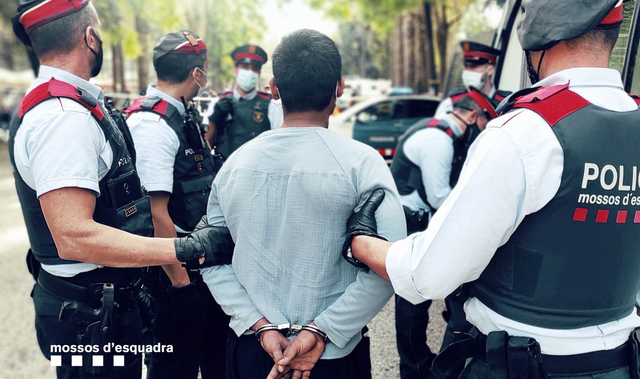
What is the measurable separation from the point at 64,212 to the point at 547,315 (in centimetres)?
151

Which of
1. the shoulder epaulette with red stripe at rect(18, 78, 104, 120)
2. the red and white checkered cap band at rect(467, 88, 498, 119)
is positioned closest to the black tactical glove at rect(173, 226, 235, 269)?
the shoulder epaulette with red stripe at rect(18, 78, 104, 120)

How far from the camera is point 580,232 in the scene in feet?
4.26

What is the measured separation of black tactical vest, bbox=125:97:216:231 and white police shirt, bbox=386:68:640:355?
4.97 feet

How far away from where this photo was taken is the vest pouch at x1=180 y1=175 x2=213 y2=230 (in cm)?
262

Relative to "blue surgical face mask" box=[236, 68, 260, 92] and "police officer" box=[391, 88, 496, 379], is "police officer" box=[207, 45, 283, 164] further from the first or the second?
"police officer" box=[391, 88, 496, 379]

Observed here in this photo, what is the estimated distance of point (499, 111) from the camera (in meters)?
1.45

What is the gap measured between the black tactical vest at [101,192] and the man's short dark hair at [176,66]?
2.38 feet

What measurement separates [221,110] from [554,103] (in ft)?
10.5

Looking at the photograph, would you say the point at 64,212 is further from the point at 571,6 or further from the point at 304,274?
the point at 571,6

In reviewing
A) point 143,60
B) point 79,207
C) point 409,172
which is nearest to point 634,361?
point 79,207

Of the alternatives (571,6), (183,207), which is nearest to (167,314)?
(183,207)

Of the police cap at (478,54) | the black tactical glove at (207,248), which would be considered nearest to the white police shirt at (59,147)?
the black tactical glove at (207,248)

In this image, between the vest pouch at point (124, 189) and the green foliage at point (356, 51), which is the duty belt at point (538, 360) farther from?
the green foliage at point (356, 51)

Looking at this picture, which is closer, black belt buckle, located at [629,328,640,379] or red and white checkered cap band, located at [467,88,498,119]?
black belt buckle, located at [629,328,640,379]
